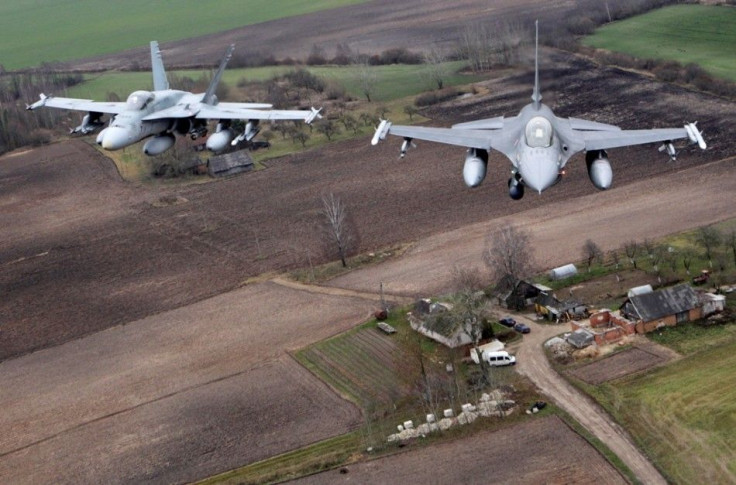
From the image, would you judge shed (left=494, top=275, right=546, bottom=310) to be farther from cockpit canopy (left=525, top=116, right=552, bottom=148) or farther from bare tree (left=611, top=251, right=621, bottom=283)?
cockpit canopy (left=525, top=116, right=552, bottom=148)

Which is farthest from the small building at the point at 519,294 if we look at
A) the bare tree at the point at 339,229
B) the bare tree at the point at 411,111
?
the bare tree at the point at 411,111

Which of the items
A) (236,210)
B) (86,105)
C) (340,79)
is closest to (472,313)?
(86,105)

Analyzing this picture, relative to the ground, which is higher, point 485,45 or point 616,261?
point 485,45

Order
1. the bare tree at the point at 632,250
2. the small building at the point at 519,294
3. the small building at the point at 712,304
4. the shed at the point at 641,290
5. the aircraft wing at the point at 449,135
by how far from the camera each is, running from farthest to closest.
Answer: the bare tree at the point at 632,250 < the small building at the point at 519,294 < the shed at the point at 641,290 < the small building at the point at 712,304 < the aircraft wing at the point at 449,135

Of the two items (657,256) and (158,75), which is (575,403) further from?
(158,75)

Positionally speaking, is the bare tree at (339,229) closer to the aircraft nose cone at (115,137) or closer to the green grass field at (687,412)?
the aircraft nose cone at (115,137)

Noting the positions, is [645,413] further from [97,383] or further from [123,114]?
[123,114]

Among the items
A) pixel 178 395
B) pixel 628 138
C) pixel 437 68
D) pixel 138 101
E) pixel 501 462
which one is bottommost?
pixel 501 462
